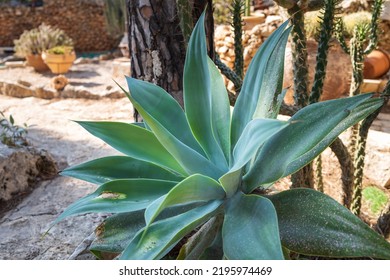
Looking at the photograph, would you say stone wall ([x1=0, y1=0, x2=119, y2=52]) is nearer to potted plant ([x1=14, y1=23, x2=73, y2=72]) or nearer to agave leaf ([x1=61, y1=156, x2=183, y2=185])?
potted plant ([x1=14, y1=23, x2=73, y2=72])

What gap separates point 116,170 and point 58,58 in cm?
563

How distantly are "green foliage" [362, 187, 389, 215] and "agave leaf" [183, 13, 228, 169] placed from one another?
1555mm

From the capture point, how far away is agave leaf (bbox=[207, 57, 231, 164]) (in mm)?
839

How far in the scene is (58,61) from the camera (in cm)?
612

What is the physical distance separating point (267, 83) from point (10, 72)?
6.26 metres

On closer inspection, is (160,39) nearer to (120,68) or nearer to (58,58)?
(120,68)

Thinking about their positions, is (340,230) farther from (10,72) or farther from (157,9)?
(10,72)

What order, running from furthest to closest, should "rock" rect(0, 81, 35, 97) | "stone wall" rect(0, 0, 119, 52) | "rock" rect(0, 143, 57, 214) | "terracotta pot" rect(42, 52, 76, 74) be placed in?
"stone wall" rect(0, 0, 119, 52), "terracotta pot" rect(42, 52, 76, 74), "rock" rect(0, 81, 35, 97), "rock" rect(0, 143, 57, 214)

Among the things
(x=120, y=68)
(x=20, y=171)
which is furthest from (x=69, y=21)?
(x=20, y=171)

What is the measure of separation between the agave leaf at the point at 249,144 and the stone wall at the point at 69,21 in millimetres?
8915

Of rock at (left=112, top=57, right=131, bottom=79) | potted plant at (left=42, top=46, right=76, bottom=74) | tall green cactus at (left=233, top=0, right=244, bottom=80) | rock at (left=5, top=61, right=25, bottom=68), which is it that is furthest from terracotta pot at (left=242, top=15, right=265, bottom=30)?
rock at (left=5, top=61, right=25, bottom=68)

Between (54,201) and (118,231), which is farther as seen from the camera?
(54,201)

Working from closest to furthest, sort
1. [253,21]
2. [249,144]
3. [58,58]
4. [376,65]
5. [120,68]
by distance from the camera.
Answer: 1. [249,144]
2. [376,65]
3. [253,21]
4. [120,68]
5. [58,58]

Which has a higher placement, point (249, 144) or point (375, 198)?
point (249, 144)
